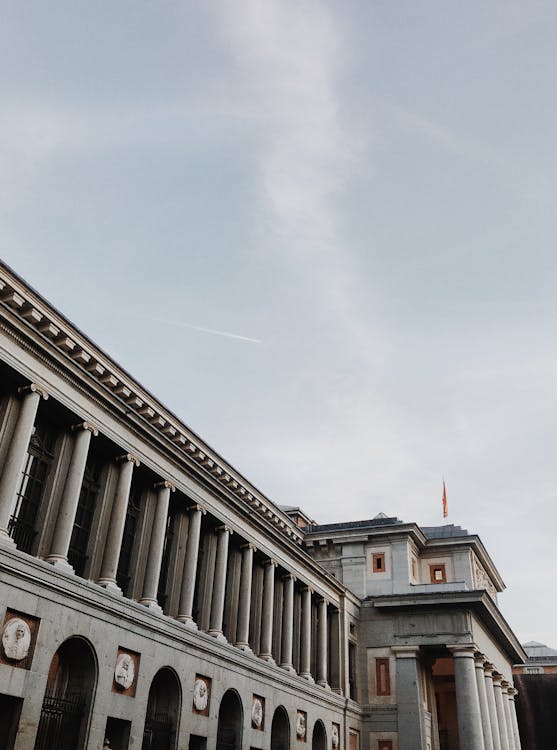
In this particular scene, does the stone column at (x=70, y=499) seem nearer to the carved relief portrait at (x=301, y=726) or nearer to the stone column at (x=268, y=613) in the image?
the stone column at (x=268, y=613)

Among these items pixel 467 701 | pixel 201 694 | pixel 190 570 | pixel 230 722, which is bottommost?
pixel 230 722

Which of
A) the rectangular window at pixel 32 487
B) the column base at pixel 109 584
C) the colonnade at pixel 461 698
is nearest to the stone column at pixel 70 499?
the rectangular window at pixel 32 487

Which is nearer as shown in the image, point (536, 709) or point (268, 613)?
point (268, 613)

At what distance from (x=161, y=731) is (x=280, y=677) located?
411 inches

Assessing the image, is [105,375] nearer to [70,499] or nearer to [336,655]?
[70,499]

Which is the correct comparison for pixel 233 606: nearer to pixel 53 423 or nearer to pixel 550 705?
pixel 53 423

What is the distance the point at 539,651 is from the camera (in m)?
91.9

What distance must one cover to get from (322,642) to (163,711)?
57.0 ft

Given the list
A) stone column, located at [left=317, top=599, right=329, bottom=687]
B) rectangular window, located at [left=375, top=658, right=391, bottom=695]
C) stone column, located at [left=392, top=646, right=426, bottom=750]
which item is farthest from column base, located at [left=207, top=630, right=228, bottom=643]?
rectangular window, located at [left=375, top=658, right=391, bottom=695]

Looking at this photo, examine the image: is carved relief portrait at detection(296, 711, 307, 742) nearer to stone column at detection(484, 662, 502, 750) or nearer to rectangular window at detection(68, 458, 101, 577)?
stone column at detection(484, 662, 502, 750)

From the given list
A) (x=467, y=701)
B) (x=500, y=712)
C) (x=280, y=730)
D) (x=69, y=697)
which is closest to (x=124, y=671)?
(x=69, y=697)

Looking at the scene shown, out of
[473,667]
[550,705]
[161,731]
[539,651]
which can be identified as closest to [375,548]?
[473,667]

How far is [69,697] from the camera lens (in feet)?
77.5

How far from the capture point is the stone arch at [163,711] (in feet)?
88.9
